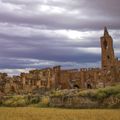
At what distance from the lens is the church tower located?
267ft

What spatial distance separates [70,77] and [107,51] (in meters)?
11.1

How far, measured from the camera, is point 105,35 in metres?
83.6

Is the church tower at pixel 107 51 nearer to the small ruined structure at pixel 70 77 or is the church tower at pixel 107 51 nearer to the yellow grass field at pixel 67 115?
the small ruined structure at pixel 70 77

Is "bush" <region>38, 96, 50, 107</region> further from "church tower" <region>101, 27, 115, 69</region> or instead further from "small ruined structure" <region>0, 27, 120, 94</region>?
"church tower" <region>101, 27, 115, 69</region>

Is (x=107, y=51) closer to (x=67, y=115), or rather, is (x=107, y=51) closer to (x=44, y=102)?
(x=44, y=102)

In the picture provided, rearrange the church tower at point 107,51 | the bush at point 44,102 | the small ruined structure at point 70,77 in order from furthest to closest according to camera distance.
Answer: the church tower at point 107,51, the small ruined structure at point 70,77, the bush at point 44,102

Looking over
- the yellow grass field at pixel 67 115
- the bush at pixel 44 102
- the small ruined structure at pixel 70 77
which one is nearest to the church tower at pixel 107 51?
the small ruined structure at pixel 70 77

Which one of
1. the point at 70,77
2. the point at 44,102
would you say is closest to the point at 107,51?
the point at 70,77

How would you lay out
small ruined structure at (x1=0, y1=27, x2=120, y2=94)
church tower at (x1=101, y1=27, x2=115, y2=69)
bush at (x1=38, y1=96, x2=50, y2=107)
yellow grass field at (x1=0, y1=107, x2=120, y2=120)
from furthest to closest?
1. church tower at (x1=101, y1=27, x2=115, y2=69)
2. small ruined structure at (x1=0, y1=27, x2=120, y2=94)
3. bush at (x1=38, y1=96, x2=50, y2=107)
4. yellow grass field at (x1=0, y1=107, x2=120, y2=120)

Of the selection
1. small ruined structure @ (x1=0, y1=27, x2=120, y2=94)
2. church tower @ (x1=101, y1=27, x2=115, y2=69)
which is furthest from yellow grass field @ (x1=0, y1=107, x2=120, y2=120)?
church tower @ (x1=101, y1=27, x2=115, y2=69)

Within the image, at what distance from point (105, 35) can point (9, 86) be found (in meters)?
27.5

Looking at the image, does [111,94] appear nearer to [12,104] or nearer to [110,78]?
[12,104]

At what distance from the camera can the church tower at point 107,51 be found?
81.4 m

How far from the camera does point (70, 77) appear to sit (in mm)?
84750
